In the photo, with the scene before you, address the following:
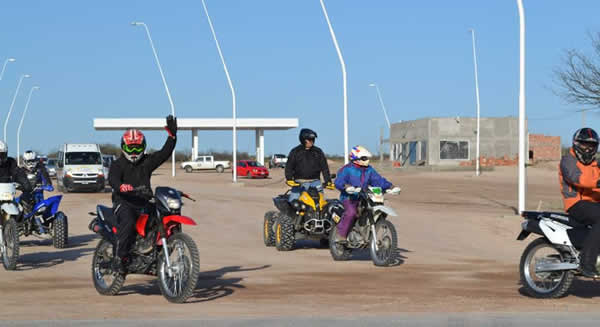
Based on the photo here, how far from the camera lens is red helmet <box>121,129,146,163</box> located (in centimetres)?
1001

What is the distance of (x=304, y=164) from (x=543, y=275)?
6.41 meters

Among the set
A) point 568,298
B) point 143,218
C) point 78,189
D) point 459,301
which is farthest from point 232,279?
point 78,189

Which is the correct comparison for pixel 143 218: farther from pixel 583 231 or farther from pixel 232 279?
pixel 583 231

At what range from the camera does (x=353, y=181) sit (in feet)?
45.4

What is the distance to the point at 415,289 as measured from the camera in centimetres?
1056

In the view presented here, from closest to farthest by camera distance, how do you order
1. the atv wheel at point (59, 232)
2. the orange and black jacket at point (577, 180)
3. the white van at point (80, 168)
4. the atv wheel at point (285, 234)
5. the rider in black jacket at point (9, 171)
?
the orange and black jacket at point (577, 180) → the rider in black jacket at point (9, 171) → the atv wheel at point (285, 234) → the atv wheel at point (59, 232) → the white van at point (80, 168)

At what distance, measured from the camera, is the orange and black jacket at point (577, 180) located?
9.67m

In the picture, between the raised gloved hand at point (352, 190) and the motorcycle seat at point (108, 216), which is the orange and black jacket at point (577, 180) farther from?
the motorcycle seat at point (108, 216)

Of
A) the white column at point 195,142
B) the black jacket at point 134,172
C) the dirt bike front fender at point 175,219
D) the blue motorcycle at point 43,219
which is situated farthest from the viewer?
the white column at point 195,142

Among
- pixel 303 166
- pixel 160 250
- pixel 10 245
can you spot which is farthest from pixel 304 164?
pixel 160 250

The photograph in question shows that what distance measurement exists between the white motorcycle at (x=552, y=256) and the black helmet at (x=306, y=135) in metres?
6.25

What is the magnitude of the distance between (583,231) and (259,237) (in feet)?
32.2

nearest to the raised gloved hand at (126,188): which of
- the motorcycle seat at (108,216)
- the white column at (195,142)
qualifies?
the motorcycle seat at (108,216)

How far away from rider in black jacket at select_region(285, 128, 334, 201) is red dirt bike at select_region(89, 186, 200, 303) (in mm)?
5677
